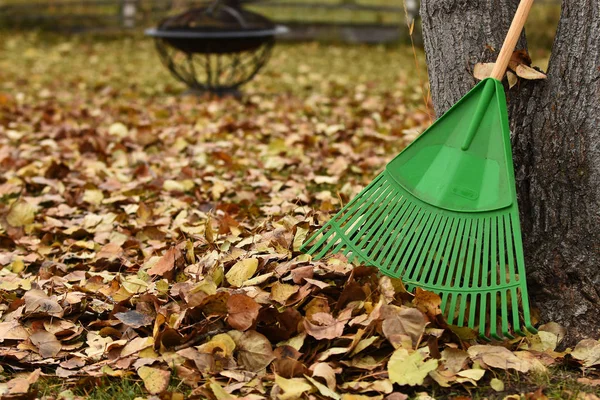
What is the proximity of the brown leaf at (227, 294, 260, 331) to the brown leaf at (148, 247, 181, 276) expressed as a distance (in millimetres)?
397

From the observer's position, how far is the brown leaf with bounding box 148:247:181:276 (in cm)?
218

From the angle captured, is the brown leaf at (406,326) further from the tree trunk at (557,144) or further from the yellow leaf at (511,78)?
the yellow leaf at (511,78)

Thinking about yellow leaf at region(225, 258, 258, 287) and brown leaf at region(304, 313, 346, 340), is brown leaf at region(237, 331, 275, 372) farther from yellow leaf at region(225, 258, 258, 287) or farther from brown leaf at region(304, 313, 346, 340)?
A: yellow leaf at region(225, 258, 258, 287)

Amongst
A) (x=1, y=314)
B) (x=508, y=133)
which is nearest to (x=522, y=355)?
(x=508, y=133)

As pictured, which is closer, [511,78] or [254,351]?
[254,351]

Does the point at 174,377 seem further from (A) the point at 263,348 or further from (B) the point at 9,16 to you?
(B) the point at 9,16

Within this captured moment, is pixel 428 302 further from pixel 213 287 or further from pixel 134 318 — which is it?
pixel 134 318

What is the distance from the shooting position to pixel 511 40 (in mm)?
1955

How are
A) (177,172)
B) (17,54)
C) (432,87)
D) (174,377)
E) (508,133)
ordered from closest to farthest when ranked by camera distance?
1. (174,377)
2. (508,133)
3. (432,87)
4. (177,172)
5. (17,54)

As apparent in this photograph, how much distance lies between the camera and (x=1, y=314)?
206cm

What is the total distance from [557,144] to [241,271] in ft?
2.97

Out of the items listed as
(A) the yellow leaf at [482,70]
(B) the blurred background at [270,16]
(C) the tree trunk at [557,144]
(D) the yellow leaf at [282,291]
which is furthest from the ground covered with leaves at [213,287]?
(B) the blurred background at [270,16]

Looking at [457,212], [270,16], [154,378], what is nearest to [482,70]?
[457,212]

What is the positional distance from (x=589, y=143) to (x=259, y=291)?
93cm
